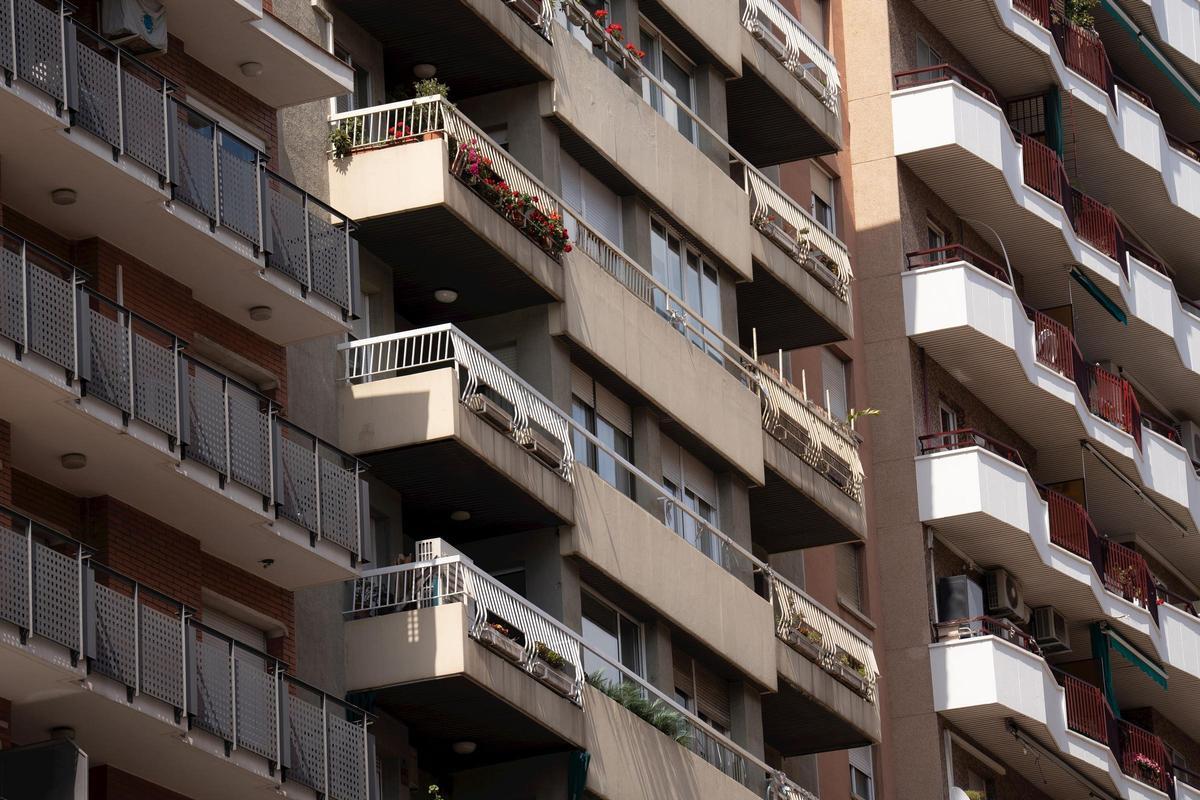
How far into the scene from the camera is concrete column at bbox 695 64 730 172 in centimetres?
4047

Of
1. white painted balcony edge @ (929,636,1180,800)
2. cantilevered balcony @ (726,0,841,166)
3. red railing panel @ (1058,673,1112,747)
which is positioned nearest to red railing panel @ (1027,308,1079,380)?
red railing panel @ (1058,673,1112,747)

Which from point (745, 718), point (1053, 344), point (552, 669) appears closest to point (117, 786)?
point (552, 669)

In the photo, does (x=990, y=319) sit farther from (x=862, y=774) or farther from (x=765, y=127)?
(x=862, y=774)

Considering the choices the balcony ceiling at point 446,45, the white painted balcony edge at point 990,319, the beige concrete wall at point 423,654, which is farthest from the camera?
the white painted balcony edge at point 990,319

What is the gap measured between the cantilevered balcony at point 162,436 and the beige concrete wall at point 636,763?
4.39m

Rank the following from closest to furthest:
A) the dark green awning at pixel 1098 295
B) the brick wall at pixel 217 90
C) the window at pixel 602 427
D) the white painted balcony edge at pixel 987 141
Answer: the brick wall at pixel 217 90 < the window at pixel 602 427 < the white painted balcony edge at pixel 987 141 < the dark green awning at pixel 1098 295

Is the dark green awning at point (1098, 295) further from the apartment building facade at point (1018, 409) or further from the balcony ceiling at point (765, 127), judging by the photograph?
the balcony ceiling at point (765, 127)

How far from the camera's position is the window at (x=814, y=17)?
48.6 m

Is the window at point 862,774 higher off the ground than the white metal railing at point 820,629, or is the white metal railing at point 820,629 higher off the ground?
the white metal railing at point 820,629

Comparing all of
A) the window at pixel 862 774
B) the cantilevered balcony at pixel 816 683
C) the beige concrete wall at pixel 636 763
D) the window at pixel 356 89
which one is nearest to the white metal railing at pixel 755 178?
the window at pixel 356 89

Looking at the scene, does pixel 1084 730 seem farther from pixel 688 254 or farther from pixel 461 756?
pixel 461 756

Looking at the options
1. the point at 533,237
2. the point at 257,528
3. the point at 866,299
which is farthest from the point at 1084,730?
the point at 257,528

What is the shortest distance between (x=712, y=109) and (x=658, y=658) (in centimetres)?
892

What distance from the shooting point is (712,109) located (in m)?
40.7
